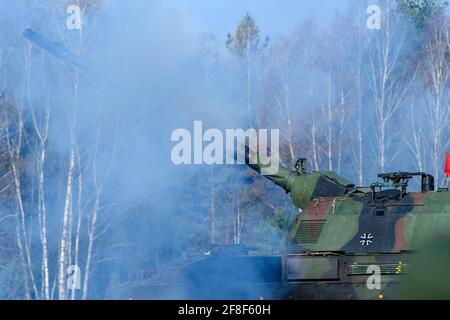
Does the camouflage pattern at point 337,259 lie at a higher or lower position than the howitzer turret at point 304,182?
lower

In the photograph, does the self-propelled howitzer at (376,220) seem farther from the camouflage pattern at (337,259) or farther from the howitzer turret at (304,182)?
the howitzer turret at (304,182)

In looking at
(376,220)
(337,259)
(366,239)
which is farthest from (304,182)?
(337,259)

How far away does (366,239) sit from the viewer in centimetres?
1630

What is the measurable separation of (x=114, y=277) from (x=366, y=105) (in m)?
10.9

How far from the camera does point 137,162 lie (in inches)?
991

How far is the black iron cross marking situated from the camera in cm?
1625

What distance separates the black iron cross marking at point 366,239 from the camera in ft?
53.3

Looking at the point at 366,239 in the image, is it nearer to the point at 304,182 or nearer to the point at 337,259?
the point at 337,259

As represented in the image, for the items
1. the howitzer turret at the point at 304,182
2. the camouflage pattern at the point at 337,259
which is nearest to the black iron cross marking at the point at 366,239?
the camouflage pattern at the point at 337,259

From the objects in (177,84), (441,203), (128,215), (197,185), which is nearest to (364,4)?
(197,185)

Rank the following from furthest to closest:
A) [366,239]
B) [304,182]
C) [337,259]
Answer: [304,182], [366,239], [337,259]

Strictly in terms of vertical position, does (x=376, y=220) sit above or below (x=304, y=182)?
below

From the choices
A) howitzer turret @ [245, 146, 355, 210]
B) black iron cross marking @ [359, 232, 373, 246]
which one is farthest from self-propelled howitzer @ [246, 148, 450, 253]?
howitzer turret @ [245, 146, 355, 210]

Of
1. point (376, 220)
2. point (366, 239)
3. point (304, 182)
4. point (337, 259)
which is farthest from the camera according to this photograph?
point (304, 182)
